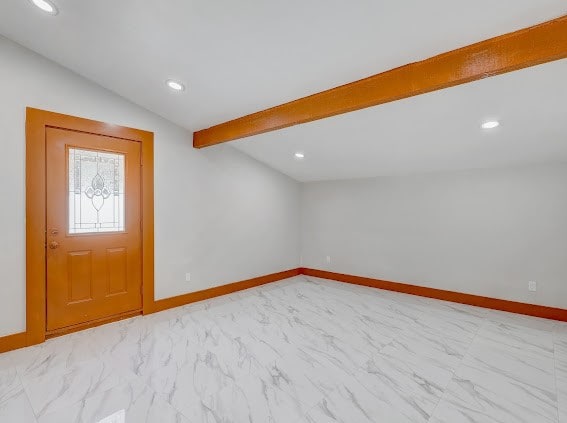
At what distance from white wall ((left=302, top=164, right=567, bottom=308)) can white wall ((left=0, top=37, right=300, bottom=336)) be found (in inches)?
45.4

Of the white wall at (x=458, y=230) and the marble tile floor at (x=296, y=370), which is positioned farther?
the white wall at (x=458, y=230)

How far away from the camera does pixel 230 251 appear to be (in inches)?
178

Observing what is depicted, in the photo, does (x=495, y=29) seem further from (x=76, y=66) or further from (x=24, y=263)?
(x=24, y=263)

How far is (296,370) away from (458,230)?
3098mm

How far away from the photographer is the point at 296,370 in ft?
7.61

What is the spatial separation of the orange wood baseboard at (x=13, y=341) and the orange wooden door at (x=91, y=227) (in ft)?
0.69

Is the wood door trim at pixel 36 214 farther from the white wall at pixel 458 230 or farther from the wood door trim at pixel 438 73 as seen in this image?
the white wall at pixel 458 230

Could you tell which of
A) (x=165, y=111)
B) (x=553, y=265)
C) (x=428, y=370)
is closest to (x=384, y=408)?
(x=428, y=370)

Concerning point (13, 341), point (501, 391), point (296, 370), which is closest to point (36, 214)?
point (13, 341)

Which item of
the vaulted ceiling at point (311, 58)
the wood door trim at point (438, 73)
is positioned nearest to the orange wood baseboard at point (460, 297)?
the vaulted ceiling at point (311, 58)

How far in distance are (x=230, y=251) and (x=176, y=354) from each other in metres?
2.08

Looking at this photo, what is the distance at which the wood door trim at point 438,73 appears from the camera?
1724mm

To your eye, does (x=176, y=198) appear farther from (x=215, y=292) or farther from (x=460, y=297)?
(x=460, y=297)

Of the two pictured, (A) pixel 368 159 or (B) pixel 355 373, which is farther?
(A) pixel 368 159
